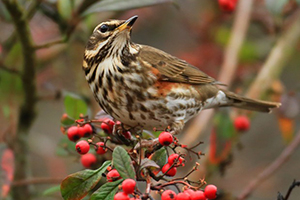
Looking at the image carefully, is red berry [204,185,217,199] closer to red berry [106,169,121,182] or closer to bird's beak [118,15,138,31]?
red berry [106,169,121,182]

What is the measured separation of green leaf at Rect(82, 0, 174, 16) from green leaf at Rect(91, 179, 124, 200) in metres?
1.64

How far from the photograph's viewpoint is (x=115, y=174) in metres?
2.27

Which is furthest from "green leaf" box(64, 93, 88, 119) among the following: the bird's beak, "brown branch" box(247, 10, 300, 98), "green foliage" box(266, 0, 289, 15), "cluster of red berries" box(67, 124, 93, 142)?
"brown branch" box(247, 10, 300, 98)

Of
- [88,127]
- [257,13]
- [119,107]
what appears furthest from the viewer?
[257,13]

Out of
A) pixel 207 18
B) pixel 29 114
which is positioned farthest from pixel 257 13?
pixel 29 114

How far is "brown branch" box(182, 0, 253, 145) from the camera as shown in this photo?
194 inches

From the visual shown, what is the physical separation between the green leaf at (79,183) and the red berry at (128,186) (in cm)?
24

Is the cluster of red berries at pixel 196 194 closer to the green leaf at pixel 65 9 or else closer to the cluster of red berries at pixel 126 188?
the cluster of red berries at pixel 126 188

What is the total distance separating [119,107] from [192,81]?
2.83 ft

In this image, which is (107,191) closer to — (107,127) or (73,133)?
(73,133)

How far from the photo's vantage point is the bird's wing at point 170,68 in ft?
11.6

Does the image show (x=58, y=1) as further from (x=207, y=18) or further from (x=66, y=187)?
(x=207, y=18)

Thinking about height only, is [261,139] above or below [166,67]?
below

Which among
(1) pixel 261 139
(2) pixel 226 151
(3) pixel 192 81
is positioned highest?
(3) pixel 192 81
